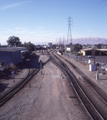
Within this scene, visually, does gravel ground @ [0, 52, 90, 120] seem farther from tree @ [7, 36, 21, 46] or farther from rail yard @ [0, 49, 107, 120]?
tree @ [7, 36, 21, 46]

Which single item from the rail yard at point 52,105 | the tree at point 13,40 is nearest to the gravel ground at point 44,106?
the rail yard at point 52,105

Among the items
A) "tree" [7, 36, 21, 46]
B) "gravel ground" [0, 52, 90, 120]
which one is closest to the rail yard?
"gravel ground" [0, 52, 90, 120]

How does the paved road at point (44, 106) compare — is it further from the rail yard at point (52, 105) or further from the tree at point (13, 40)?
the tree at point (13, 40)

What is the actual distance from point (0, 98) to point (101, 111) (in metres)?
8.92

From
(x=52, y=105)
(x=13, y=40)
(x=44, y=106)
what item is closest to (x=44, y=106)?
(x=44, y=106)

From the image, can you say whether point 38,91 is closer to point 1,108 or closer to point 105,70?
point 1,108

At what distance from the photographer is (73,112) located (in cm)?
973

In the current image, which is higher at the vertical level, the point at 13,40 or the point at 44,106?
the point at 13,40

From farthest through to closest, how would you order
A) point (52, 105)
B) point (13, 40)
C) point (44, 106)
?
point (13, 40) < point (52, 105) < point (44, 106)

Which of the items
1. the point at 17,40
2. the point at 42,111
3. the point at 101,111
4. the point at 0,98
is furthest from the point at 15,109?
the point at 17,40

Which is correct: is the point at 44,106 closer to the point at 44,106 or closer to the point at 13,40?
the point at 44,106

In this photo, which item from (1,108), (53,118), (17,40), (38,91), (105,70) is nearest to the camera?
(53,118)

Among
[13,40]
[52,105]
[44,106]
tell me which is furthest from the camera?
[13,40]

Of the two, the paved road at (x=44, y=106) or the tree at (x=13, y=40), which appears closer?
the paved road at (x=44, y=106)
